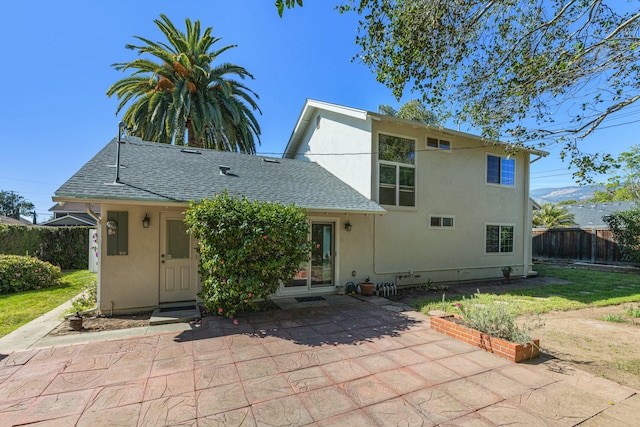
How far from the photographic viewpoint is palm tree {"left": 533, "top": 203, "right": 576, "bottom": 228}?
Answer: 22.9 metres

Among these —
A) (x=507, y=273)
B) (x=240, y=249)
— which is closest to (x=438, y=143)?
(x=507, y=273)

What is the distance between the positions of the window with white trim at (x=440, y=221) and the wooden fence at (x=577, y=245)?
461 inches

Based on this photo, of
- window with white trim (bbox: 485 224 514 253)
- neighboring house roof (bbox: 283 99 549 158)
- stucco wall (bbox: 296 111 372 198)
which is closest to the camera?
neighboring house roof (bbox: 283 99 549 158)

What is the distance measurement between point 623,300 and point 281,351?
33.3 feet

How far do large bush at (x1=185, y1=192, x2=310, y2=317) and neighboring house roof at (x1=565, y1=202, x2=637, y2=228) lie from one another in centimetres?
2744

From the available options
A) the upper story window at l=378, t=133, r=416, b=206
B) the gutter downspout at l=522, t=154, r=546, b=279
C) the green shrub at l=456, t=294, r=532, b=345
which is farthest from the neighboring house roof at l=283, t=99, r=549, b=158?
the green shrub at l=456, t=294, r=532, b=345

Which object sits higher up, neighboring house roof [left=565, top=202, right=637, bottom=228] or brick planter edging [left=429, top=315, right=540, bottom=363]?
neighboring house roof [left=565, top=202, right=637, bottom=228]

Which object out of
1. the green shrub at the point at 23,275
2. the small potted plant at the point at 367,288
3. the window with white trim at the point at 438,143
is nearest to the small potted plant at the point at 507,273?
the window with white trim at the point at 438,143

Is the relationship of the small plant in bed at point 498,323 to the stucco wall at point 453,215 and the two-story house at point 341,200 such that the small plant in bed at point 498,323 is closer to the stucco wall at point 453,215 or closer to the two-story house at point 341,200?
the two-story house at point 341,200

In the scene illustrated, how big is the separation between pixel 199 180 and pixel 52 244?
33.4 ft

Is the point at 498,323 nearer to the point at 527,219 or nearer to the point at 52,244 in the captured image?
the point at 527,219

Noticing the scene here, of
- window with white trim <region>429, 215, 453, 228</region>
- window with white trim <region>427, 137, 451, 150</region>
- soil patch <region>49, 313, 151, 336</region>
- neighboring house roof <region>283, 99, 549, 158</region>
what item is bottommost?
soil patch <region>49, 313, 151, 336</region>

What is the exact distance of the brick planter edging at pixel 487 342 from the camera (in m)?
4.38

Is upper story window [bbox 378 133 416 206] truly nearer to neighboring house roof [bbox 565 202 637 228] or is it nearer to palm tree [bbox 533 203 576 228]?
palm tree [bbox 533 203 576 228]
